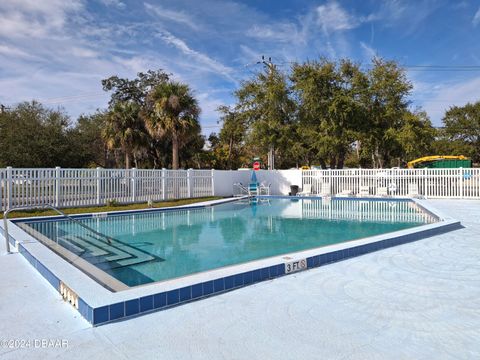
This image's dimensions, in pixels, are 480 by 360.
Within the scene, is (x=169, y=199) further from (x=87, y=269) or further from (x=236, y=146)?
(x=236, y=146)

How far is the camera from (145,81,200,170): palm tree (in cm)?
2020

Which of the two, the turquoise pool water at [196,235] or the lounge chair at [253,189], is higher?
the lounge chair at [253,189]

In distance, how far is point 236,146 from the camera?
40031 mm

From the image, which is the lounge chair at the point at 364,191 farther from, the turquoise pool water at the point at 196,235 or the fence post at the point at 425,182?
the turquoise pool water at the point at 196,235

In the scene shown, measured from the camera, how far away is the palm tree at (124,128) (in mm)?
22281

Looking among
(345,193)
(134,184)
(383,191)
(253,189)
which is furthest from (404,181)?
(134,184)

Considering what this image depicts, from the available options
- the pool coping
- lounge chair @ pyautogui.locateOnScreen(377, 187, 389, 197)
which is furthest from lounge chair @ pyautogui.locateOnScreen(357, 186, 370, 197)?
the pool coping

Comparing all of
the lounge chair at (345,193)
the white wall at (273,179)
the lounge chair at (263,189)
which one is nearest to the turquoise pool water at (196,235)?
the lounge chair at (345,193)

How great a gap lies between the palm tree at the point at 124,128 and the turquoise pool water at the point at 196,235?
10184 millimetres

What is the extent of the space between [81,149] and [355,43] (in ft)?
66.0

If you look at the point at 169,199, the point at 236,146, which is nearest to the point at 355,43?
the point at 169,199

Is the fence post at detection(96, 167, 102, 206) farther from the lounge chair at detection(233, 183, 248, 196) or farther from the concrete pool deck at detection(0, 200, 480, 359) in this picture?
the concrete pool deck at detection(0, 200, 480, 359)

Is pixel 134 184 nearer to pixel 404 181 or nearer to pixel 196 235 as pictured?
pixel 196 235

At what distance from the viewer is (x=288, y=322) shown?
10.3ft
